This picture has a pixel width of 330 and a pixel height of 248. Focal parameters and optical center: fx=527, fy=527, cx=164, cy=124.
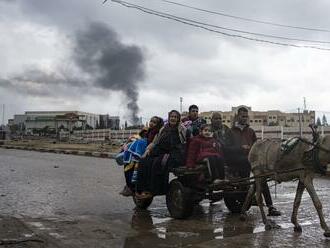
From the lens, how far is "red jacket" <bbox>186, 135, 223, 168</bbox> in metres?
9.22

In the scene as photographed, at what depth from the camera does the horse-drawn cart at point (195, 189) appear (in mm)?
9133

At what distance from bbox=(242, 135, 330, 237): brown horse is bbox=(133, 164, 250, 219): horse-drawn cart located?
418 mm

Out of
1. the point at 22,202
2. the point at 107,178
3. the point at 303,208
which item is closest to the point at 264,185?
the point at 303,208

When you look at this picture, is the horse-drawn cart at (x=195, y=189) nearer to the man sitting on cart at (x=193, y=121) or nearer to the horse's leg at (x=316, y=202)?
the man sitting on cart at (x=193, y=121)

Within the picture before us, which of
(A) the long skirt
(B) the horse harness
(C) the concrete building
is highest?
(C) the concrete building

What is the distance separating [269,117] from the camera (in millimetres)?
112625

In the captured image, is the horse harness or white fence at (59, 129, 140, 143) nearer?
the horse harness

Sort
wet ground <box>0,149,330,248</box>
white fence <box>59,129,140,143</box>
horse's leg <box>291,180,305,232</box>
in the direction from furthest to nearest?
white fence <box>59,129,140,143</box>, horse's leg <box>291,180,305,232</box>, wet ground <box>0,149,330,248</box>

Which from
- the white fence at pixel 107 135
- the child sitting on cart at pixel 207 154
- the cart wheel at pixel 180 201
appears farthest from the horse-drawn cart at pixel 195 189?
the white fence at pixel 107 135

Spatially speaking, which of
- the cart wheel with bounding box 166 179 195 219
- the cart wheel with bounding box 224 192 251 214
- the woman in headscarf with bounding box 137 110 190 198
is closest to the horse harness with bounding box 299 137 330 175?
the cart wheel with bounding box 224 192 251 214

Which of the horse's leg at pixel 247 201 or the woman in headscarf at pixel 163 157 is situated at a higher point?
the woman in headscarf at pixel 163 157

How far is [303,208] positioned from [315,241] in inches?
127

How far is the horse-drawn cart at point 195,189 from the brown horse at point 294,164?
418mm

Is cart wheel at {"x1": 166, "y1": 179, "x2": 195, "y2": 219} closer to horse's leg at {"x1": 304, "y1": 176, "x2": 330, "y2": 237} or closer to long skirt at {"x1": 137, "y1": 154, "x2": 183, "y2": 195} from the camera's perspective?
long skirt at {"x1": 137, "y1": 154, "x2": 183, "y2": 195}
